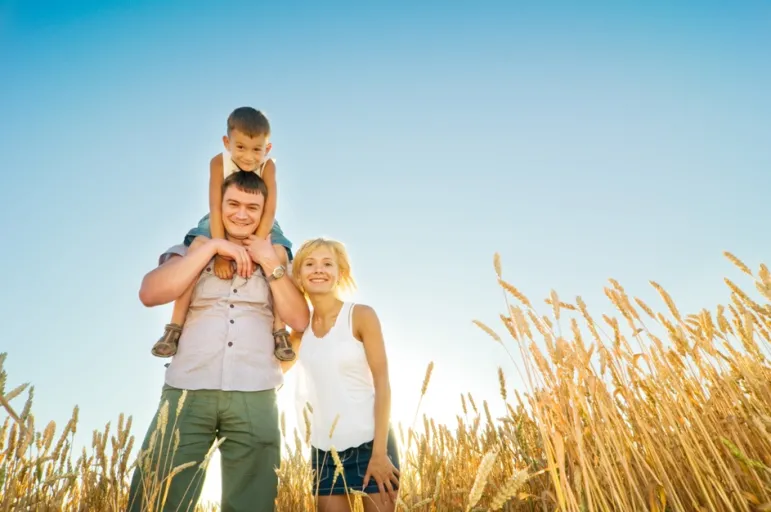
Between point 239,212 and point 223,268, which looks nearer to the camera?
point 223,268

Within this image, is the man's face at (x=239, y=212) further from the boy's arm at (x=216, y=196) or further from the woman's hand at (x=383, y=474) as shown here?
the woman's hand at (x=383, y=474)

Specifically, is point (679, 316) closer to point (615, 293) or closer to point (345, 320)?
point (615, 293)

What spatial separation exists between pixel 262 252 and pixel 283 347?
0.57 meters

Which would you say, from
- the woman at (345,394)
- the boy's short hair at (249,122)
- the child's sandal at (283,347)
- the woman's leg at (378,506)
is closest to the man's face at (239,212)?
the woman at (345,394)

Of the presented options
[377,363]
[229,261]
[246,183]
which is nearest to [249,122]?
[246,183]

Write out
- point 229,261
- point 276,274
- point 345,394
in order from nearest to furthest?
1. point 345,394
2. point 276,274
3. point 229,261

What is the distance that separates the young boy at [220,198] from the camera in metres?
2.88

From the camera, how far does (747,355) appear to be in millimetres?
2008

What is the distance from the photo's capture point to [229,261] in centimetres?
300

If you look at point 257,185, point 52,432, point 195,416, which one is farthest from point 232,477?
point 257,185

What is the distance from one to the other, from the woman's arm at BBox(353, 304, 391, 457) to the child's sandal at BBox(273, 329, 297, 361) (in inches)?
17.1

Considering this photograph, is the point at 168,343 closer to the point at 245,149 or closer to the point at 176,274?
the point at 176,274

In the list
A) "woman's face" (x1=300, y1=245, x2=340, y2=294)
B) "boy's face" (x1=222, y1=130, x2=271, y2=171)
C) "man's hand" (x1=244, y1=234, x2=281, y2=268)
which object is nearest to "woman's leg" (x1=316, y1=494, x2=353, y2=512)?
"woman's face" (x1=300, y1=245, x2=340, y2=294)

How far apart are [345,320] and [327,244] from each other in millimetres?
575
